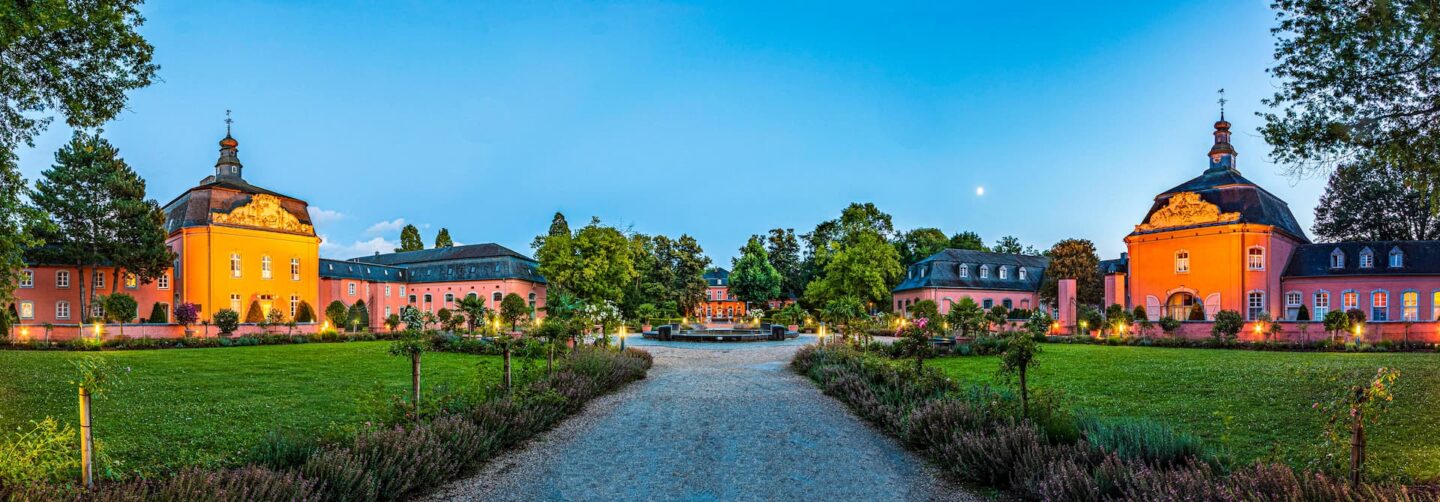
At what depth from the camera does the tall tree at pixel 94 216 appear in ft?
106

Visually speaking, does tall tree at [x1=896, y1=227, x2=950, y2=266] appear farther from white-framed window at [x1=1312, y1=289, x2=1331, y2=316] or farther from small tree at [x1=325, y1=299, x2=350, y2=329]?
small tree at [x1=325, y1=299, x2=350, y2=329]

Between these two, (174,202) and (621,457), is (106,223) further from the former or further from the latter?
(621,457)

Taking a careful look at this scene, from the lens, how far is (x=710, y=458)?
25.4 feet

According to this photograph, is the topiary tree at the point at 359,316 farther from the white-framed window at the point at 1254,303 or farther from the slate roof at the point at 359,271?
the white-framed window at the point at 1254,303

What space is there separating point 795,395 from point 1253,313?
3170 centimetres

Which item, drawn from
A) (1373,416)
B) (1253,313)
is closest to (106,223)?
(1373,416)

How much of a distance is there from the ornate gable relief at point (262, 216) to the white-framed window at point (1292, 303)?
53.9 m

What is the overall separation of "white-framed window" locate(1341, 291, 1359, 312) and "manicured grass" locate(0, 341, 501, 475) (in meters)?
38.7

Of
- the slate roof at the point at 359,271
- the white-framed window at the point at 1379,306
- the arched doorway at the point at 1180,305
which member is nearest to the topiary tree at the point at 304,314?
the slate roof at the point at 359,271

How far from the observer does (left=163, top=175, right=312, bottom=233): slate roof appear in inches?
1398

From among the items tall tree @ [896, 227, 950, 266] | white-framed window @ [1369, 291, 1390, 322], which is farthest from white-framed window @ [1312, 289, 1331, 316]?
tall tree @ [896, 227, 950, 266]

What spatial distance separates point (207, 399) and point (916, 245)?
57134 mm

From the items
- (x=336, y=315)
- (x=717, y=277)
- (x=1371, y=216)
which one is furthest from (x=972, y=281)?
(x=717, y=277)

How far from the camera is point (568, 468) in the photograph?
7.31m
